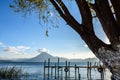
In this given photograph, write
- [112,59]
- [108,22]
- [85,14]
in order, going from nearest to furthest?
1. [112,59]
2. [108,22]
3. [85,14]

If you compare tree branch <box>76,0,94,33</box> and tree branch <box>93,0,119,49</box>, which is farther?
tree branch <box>76,0,94,33</box>

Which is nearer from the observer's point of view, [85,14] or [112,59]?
[112,59]

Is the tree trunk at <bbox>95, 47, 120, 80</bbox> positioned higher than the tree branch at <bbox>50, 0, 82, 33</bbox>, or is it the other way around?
the tree branch at <bbox>50, 0, 82, 33</bbox>

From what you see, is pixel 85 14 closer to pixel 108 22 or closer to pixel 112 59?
pixel 108 22

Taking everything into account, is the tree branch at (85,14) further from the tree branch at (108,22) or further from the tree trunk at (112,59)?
the tree trunk at (112,59)

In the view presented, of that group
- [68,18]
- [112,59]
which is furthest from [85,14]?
[112,59]

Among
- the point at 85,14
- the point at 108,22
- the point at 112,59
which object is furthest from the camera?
the point at 85,14

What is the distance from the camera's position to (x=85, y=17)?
22.2 ft

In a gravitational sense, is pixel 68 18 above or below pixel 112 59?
above

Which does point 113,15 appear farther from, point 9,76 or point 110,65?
point 9,76

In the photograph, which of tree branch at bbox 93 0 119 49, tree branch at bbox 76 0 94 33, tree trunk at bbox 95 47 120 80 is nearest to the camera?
tree trunk at bbox 95 47 120 80

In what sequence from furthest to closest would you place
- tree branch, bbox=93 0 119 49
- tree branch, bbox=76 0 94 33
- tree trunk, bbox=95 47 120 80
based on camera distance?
tree branch, bbox=76 0 94 33 → tree branch, bbox=93 0 119 49 → tree trunk, bbox=95 47 120 80

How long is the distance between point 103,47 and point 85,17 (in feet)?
3.13

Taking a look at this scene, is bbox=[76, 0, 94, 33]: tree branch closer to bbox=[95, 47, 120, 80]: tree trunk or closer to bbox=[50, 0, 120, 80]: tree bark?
bbox=[50, 0, 120, 80]: tree bark
